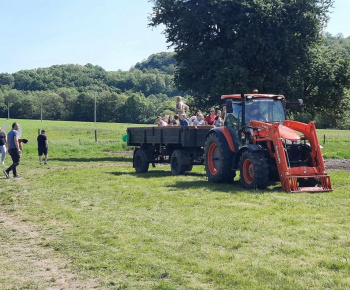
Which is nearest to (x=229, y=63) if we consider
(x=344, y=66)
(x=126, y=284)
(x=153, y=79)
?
(x=344, y=66)

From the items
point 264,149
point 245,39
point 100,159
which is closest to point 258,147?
point 264,149

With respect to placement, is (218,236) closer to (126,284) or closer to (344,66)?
(126,284)

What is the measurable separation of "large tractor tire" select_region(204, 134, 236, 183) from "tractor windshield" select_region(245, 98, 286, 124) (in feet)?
3.79

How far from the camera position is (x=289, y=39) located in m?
27.3

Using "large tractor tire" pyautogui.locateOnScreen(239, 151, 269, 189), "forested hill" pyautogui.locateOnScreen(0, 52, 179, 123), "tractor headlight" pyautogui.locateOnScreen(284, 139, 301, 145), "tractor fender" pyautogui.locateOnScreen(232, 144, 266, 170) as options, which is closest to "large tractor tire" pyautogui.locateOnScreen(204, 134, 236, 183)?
"tractor fender" pyautogui.locateOnScreen(232, 144, 266, 170)

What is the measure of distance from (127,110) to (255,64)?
83112 millimetres

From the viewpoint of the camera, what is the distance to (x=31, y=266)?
23.5ft

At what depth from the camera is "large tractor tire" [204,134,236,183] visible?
1509 centimetres

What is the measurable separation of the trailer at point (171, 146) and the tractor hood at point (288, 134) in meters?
4.17

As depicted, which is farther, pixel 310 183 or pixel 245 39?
pixel 245 39

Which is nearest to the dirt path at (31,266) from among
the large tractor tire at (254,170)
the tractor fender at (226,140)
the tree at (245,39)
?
the large tractor tire at (254,170)

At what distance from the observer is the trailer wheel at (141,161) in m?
20.4

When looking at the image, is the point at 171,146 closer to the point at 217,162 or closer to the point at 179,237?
the point at 217,162

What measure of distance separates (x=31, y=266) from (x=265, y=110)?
925cm
